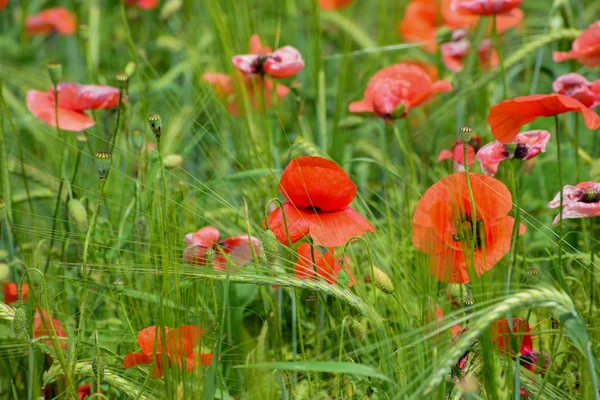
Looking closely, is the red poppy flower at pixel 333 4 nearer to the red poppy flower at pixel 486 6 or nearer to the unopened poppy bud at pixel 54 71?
the red poppy flower at pixel 486 6

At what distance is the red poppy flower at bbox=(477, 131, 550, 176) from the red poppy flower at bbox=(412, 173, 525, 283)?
13cm

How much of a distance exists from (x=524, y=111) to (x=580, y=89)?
0.17 m

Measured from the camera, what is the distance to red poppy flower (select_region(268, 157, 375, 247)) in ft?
→ 3.57

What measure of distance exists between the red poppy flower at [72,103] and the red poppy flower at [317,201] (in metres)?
0.42

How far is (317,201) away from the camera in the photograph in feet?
3.69

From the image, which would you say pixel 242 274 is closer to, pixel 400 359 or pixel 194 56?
pixel 400 359

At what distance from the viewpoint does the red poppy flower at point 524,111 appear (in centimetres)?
110

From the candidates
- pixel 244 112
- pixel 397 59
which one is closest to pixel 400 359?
pixel 244 112

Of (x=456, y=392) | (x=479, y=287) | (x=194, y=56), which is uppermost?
(x=194, y=56)

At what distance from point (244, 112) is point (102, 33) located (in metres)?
1.34

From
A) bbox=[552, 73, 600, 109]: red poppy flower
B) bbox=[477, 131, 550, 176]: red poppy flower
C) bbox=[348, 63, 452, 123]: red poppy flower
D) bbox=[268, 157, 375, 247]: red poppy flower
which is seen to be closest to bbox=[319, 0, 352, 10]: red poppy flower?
bbox=[348, 63, 452, 123]: red poppy flower

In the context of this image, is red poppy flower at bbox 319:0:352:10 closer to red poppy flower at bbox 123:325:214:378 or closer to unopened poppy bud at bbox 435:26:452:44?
unopened poppy bud at bbox 435:26:452:44

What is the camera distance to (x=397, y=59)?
211 centimetres

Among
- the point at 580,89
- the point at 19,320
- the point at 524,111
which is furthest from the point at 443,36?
the point at 19,320
